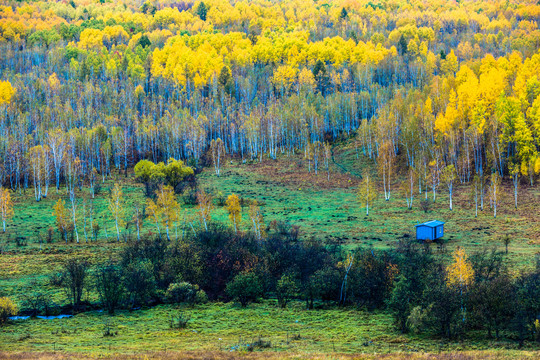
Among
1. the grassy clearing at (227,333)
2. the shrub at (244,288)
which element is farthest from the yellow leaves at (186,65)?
the grassy clearing at (227,333)

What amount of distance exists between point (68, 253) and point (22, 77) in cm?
11803

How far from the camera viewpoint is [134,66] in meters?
170

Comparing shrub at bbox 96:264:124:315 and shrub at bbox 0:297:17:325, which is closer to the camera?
shrub at bbox 0:297:17:325

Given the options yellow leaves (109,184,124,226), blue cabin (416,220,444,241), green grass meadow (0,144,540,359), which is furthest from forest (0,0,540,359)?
blue cabin (416,220,444,241)

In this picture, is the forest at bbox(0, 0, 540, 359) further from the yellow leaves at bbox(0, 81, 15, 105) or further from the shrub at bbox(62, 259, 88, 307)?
the yellow leaves at bbox(0, 81, 15, 105)

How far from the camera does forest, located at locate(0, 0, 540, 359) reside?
144 feet

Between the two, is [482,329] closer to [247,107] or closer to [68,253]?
[68,253]

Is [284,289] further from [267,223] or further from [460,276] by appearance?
[267,223]

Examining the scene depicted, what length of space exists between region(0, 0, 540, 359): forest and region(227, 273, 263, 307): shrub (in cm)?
33

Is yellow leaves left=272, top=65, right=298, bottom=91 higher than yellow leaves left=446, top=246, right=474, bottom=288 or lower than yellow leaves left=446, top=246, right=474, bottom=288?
higher

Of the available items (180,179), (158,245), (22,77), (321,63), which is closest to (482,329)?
(158,245)

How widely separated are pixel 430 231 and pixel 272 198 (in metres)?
34.8

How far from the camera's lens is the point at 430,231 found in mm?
65375

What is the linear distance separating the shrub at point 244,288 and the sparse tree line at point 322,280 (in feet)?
0.33
